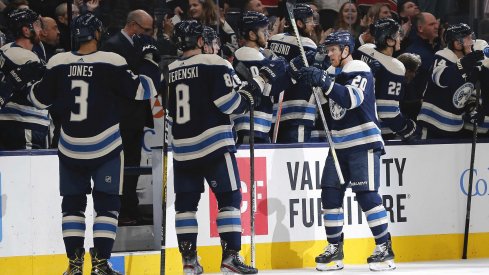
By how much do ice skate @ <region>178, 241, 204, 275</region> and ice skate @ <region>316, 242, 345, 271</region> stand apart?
36.2 inches

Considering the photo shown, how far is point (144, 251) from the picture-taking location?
26.6ft

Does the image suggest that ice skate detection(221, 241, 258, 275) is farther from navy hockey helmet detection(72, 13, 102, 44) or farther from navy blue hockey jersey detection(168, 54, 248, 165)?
navy hockey helmet detection(72, 13, 102, 44)

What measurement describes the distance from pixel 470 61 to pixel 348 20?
146 centimetres

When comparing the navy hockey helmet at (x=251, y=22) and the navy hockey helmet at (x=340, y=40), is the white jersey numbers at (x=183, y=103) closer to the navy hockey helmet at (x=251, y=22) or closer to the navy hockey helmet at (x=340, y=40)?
the navy hockey helmet at (x=340, y=40)

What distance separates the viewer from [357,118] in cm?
820

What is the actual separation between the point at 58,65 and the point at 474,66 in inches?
120

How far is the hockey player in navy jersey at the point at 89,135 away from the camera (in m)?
7.45

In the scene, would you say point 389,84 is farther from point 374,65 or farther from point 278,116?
point 278,116

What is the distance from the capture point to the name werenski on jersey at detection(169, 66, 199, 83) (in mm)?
7695

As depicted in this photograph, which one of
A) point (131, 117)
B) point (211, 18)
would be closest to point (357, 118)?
point (131, 117)

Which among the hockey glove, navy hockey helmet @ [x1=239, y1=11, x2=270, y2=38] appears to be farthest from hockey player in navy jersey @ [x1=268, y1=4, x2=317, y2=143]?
the hockey glove

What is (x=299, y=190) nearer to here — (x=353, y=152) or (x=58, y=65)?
(x=353, y=152)

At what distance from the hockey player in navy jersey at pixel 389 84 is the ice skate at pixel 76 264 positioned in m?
2.60

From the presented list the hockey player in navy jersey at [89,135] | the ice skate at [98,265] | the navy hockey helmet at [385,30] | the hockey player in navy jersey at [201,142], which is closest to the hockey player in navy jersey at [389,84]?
the navy hockey helmet at [385,30]
